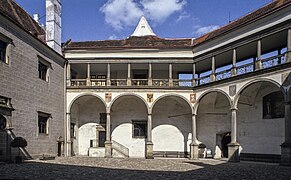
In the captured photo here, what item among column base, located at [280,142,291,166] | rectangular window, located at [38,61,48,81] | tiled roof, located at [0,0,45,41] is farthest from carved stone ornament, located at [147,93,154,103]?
column base, located at [280,142,291,166]

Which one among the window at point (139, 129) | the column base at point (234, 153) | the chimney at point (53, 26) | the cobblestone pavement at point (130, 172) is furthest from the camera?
the window at point (139, 129)

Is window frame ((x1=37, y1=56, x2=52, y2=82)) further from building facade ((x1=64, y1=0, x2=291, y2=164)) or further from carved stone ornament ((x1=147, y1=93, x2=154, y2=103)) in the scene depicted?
carved stone ornament ((x1=147, y1=93, x2=154, y2=103))

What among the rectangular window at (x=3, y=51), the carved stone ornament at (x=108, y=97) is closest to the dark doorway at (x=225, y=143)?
the carved stone ornament at (x=108, y=97)

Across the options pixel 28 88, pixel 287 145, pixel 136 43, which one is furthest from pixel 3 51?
pixel 287 145

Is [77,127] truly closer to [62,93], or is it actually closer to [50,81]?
[62,93]

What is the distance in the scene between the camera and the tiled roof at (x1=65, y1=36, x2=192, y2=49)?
2386cm

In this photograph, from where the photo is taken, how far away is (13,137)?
16188 mm

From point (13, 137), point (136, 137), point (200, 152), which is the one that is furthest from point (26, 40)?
point (200, 152)

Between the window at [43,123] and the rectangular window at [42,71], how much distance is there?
8.02 ft

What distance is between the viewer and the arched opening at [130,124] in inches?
1001

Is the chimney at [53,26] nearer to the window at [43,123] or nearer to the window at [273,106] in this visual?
the window at [43,123]

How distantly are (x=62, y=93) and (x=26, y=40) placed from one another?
237 inches

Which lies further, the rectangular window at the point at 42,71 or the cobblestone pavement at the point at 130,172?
the rectangular window at the point at 42,71

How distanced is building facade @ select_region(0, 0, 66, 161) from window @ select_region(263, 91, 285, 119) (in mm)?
14502
